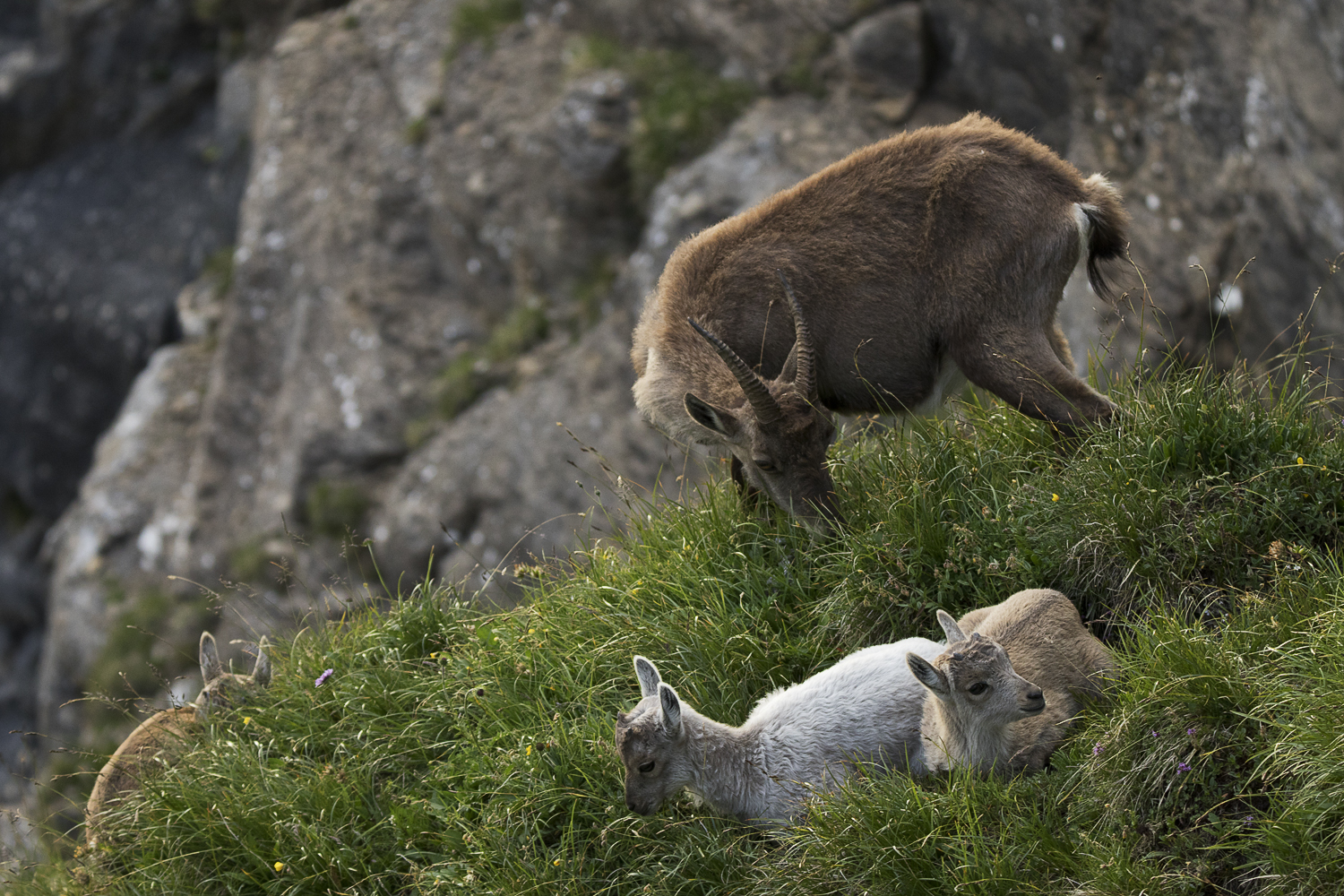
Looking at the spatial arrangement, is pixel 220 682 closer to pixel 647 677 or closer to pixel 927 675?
pixel 647 677

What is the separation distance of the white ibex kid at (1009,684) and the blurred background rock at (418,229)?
18.1 ft

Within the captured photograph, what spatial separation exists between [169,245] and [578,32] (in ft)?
27.3

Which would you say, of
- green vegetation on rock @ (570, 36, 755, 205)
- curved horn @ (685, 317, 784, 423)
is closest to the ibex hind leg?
curved horn @ (685, 317, 784, 423)

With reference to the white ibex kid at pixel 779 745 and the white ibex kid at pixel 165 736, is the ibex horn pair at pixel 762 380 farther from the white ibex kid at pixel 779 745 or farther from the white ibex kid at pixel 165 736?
the white ibex kid at pixel 165 736

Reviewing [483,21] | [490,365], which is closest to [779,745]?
[490,365]

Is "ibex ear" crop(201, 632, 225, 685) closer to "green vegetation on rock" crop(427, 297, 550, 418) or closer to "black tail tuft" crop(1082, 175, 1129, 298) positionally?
"black tail tuft" crop(1082, 175, 1129, 298)

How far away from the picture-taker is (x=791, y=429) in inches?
204

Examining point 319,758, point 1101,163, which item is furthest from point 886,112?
point 319,758

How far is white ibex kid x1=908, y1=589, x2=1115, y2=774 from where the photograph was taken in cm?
392

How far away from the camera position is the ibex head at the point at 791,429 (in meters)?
5.20

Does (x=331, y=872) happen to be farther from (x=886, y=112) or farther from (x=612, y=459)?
(x=886, y=112)

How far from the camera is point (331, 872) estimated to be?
4.86 meters

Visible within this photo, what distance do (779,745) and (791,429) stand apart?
4.90 ft

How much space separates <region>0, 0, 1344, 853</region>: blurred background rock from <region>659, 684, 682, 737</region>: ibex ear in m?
5.21
